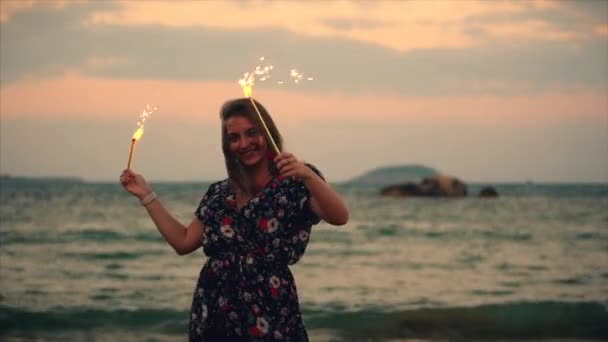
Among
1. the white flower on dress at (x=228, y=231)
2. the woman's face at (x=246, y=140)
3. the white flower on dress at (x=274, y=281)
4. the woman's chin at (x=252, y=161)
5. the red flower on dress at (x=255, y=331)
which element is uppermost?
the woman's face at (x=246, y=140)

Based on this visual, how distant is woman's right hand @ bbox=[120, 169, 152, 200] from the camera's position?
3.75 meters

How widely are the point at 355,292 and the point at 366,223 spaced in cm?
1511

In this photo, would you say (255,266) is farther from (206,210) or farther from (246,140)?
(246,140)

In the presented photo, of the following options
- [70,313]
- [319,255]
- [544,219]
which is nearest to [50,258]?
[319,255]

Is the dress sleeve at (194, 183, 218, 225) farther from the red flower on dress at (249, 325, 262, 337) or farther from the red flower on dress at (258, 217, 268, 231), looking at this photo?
the red flower on dress at (249, 325, 262, 337)

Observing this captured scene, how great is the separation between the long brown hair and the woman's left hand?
1.00ft

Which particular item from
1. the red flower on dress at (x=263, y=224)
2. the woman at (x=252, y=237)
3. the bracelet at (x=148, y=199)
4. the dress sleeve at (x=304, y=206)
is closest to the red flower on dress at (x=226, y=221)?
the woman at (x=252, y=237)

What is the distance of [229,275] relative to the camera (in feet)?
11.7

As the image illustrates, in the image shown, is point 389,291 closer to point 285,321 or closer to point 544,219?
point 285,321

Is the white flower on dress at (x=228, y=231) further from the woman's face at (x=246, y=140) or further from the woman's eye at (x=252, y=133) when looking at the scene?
the woman's eye at (x=252, y=133)

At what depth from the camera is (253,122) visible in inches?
142

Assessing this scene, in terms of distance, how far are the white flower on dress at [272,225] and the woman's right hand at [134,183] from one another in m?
0.56

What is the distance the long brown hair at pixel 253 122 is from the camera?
362 cm

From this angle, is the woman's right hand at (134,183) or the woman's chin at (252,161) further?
the woman's right hand at (134,183)
